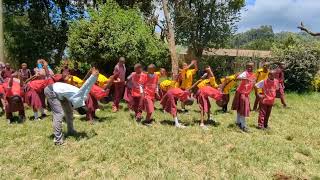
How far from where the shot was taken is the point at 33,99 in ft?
41.1

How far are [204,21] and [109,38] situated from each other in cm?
1581

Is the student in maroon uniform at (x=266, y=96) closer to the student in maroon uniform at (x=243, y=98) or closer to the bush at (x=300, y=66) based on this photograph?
the student in maroon uniform at (x=243, y=98)

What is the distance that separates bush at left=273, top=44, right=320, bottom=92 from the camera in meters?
21.3

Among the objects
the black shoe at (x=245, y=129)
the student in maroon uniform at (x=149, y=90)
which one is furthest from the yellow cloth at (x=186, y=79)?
the black shoe at (x=245, y=129)

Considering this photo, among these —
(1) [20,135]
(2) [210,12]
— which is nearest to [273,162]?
(1) [20,135]

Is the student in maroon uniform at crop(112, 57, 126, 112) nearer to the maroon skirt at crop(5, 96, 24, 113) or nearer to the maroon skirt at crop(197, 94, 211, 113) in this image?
the maroon skirt at crop(5, 96, 24, 113)

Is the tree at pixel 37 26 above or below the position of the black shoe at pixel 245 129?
above

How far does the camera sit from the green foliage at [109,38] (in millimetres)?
16875

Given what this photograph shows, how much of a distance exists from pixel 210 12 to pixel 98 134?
73.1 ft

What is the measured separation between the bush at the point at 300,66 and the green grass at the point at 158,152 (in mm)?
9200

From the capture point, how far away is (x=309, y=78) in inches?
850

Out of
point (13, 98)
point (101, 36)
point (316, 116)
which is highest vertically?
point (101, 36)

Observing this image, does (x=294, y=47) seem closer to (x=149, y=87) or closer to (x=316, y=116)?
(x=316, y=116)

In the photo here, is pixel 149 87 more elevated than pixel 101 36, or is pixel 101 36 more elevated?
pixel 101 36
